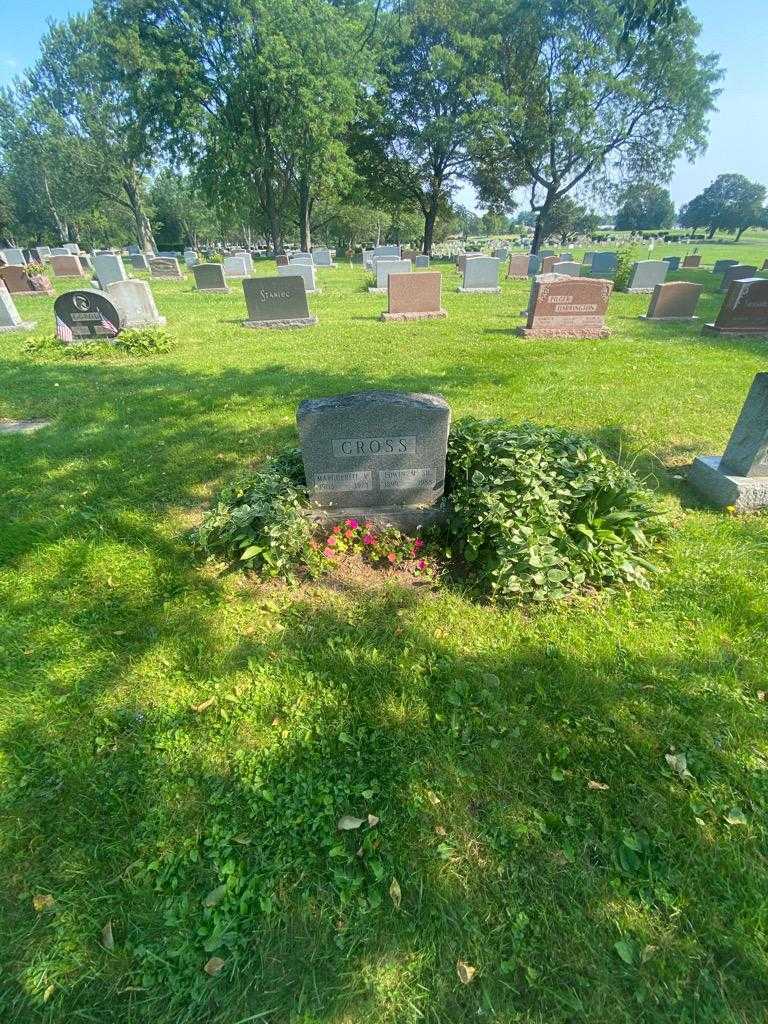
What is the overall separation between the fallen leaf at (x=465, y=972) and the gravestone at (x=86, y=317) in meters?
11.3

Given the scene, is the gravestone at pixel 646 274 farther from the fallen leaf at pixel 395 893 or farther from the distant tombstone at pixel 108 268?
the fallen leaf at pixel 395 893

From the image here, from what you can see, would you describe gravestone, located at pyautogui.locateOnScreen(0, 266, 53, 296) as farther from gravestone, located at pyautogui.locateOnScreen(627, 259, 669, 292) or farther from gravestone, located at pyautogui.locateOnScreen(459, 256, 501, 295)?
gravestone, located at pyautogui.locateOnScreen(627, 259, 669, 292)

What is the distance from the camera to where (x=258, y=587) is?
10.5ft

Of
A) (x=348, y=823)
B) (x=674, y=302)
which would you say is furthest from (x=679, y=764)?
(x=674, y=302)

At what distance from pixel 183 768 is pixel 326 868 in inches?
32.2

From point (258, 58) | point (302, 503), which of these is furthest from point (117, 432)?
point (258, 58)

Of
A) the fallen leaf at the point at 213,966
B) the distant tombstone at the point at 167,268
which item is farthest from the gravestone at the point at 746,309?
the distant tombstone at the point at 167,268

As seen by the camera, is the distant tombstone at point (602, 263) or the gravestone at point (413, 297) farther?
the distant tombstone at point (602, 263)

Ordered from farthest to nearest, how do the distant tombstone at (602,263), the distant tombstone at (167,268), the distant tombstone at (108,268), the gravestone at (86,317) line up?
1. the distant tombstone at (167,268)
2. the distant tombstone at (602,263)
3. the distant tombstone at (108,268)
4. the gravestone at (86,317)

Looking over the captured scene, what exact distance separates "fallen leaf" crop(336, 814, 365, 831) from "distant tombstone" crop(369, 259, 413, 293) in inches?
735

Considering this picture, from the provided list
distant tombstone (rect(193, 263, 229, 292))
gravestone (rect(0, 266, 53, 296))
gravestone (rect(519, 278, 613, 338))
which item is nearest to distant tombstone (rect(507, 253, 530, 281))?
distant tombstone (rect(193, 263, 229, 292))

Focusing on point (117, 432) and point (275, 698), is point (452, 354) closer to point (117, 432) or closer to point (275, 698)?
point (117, 432)

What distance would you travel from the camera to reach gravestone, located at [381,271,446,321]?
12211mm

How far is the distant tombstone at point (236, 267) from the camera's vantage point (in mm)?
22812
